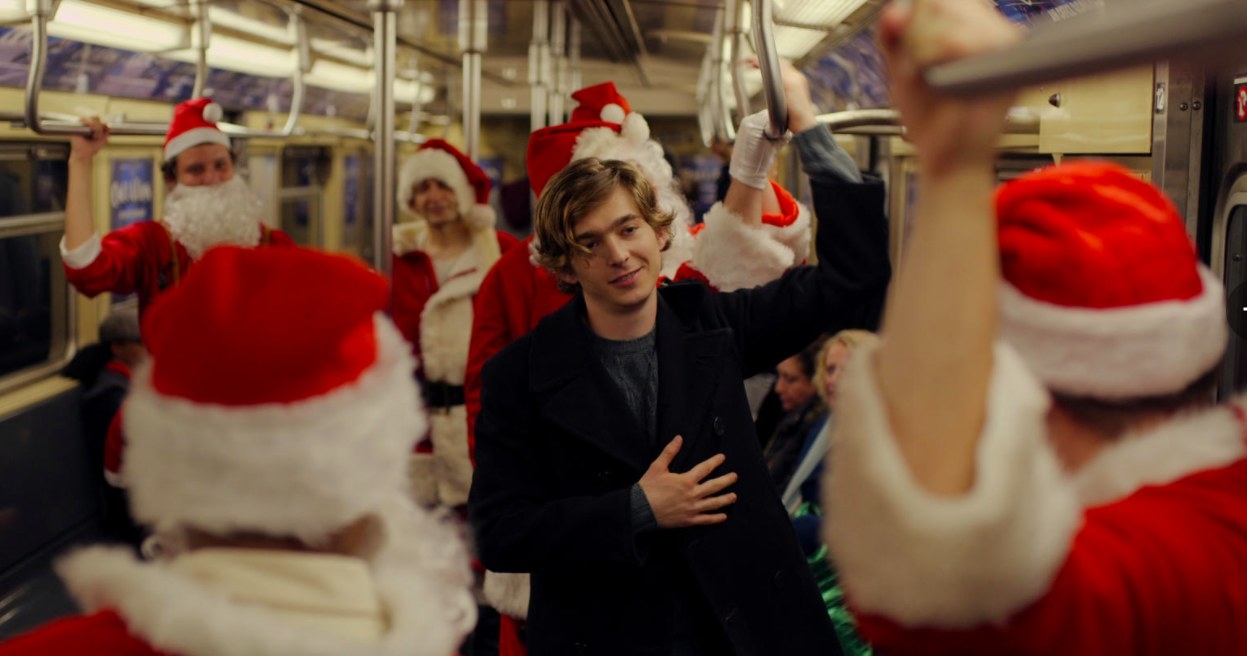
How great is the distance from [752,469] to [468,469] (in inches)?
91.2

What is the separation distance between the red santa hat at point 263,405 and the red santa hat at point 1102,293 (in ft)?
1.96

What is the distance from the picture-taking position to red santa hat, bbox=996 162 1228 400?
94cm

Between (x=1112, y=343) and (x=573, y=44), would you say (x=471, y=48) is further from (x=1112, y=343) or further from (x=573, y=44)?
(x=573, y=44)

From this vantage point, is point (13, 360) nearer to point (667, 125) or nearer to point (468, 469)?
point (468, 469)

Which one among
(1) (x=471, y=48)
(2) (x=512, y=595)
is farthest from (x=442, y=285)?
(2) (x=512, y=595)

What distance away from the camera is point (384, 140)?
2.82 metres

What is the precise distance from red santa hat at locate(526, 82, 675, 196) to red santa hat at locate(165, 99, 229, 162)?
4.27 feet

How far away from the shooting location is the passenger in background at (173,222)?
3.38 metres

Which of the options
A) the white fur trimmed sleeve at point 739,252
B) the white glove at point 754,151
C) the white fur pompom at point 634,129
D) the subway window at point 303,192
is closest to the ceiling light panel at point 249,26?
the white fur pompom at point 634,129

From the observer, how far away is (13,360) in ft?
17.6

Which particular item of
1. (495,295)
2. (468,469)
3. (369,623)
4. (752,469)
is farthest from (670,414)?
(468,469)

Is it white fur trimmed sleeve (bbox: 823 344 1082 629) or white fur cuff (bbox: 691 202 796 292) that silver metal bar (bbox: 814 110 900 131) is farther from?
white fur trimmed sleeve (bbox: 823 344 1082 629)

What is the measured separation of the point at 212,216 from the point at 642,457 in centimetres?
232

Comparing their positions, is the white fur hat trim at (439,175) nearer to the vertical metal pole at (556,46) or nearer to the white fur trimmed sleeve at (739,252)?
the vertical metal pole at (556,46)
